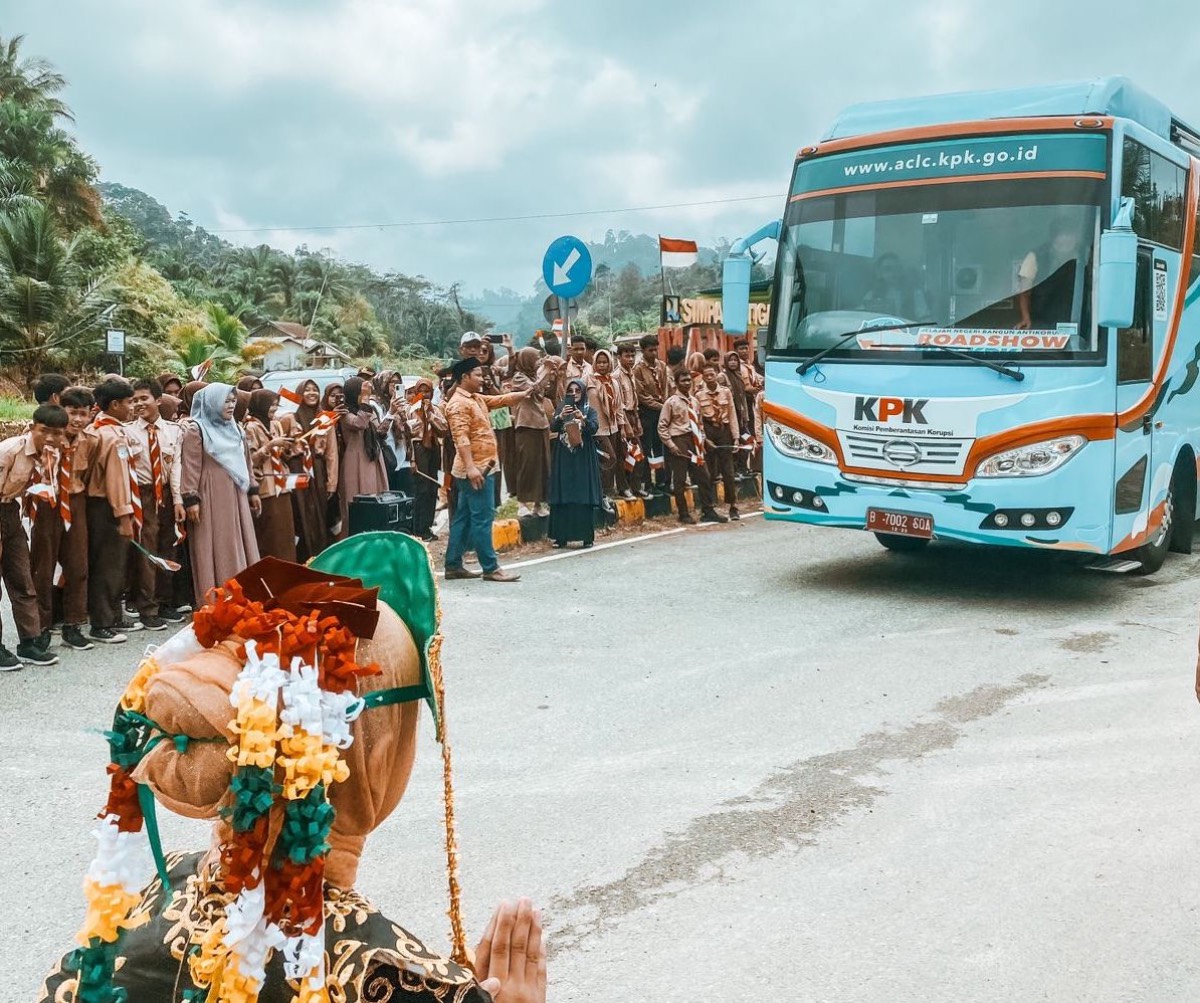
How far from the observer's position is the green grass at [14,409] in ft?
79.5

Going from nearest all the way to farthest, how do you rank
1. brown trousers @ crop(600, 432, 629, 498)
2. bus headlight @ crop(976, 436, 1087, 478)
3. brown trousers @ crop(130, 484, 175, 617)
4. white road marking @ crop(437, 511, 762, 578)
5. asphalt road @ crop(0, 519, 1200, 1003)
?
asphalt road @ crop(0, 519, 1200, 1003) → bus headlight @ crop(976, 436, 1087, 478) → brown trousers @ crop(130, 484, 175, 617) → white road marking @ crop(437, 511, 762, 578) → brown trousers @ crop(600, 432, 629, 498)

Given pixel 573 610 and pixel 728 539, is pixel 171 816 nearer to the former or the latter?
pixel 573 610

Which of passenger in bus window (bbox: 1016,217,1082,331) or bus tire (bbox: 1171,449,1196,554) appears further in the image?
bus tire (bbox: 1171,449,1196,554)

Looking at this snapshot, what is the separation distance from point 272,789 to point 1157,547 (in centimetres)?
937

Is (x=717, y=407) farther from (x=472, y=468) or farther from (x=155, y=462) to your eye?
(x=155, y=462)

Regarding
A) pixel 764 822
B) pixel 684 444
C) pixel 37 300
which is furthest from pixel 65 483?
pixel 37 300

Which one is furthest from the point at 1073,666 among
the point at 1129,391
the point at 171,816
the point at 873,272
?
the point at 171,816

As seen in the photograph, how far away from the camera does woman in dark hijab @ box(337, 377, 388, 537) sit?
10.9 metres

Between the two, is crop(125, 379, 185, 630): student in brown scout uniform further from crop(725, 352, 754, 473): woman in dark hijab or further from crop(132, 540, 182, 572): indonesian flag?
crop(725, 352, 754, 473): woman in dark hijab

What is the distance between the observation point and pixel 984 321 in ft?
27.7

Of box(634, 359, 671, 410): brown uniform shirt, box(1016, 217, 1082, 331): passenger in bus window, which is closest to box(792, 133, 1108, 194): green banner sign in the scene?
box(1016, 217, 1082, 331): passenger in bus window

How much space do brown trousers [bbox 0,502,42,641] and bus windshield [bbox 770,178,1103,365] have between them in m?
5.35

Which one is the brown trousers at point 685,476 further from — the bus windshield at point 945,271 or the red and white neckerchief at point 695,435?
the bus windshield at point 945,271

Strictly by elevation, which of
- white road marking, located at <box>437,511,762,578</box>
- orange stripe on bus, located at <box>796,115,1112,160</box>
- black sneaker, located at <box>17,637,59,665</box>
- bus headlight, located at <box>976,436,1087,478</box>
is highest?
orange stripe on bus, located at <box>796,115,1112,160</box>
